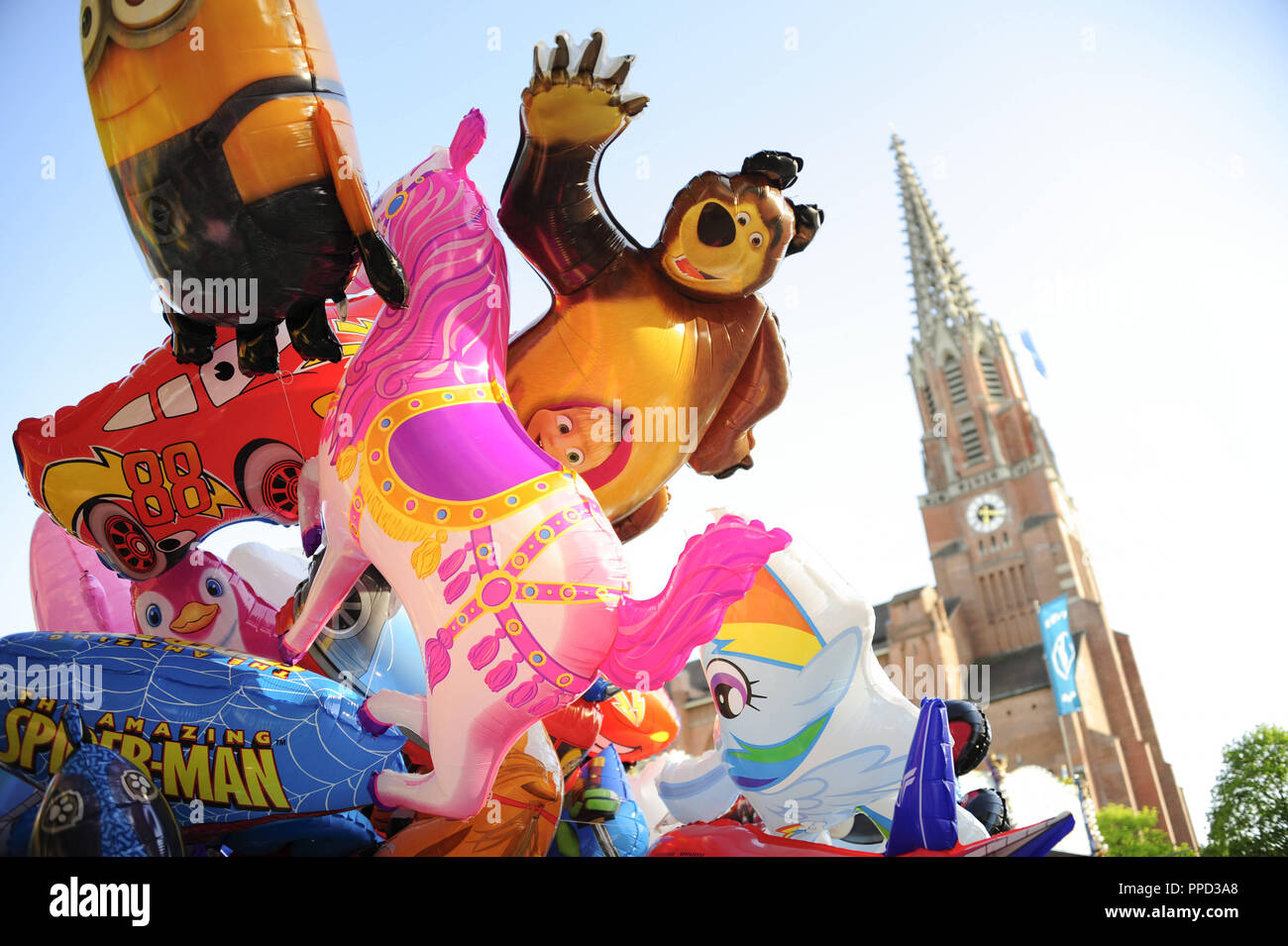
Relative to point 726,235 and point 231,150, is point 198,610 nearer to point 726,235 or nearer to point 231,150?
point 231,150

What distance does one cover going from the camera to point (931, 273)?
5791cm

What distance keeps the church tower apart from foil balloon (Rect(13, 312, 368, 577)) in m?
39.0

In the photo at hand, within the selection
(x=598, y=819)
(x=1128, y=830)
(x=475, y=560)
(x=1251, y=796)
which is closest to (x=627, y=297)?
(x=475, y=560)

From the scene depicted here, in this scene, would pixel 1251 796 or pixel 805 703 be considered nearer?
pixel 805 703

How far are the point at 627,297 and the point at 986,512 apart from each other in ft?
170

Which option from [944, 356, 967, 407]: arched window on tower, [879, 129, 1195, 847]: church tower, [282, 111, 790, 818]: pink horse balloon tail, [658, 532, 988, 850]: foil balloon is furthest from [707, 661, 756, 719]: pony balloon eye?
[944, 356, 967, 407]: arched window on tower

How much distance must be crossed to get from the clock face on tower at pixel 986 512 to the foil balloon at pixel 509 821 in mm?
51655

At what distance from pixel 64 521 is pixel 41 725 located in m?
1.10

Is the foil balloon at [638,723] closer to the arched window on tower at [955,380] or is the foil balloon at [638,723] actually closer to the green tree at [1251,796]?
the green tree at [1251,796]

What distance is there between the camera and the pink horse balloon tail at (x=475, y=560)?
2875 mm

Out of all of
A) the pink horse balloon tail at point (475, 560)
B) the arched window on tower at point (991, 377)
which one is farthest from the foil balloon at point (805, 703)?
the arched window on tower at point (991, 377)
